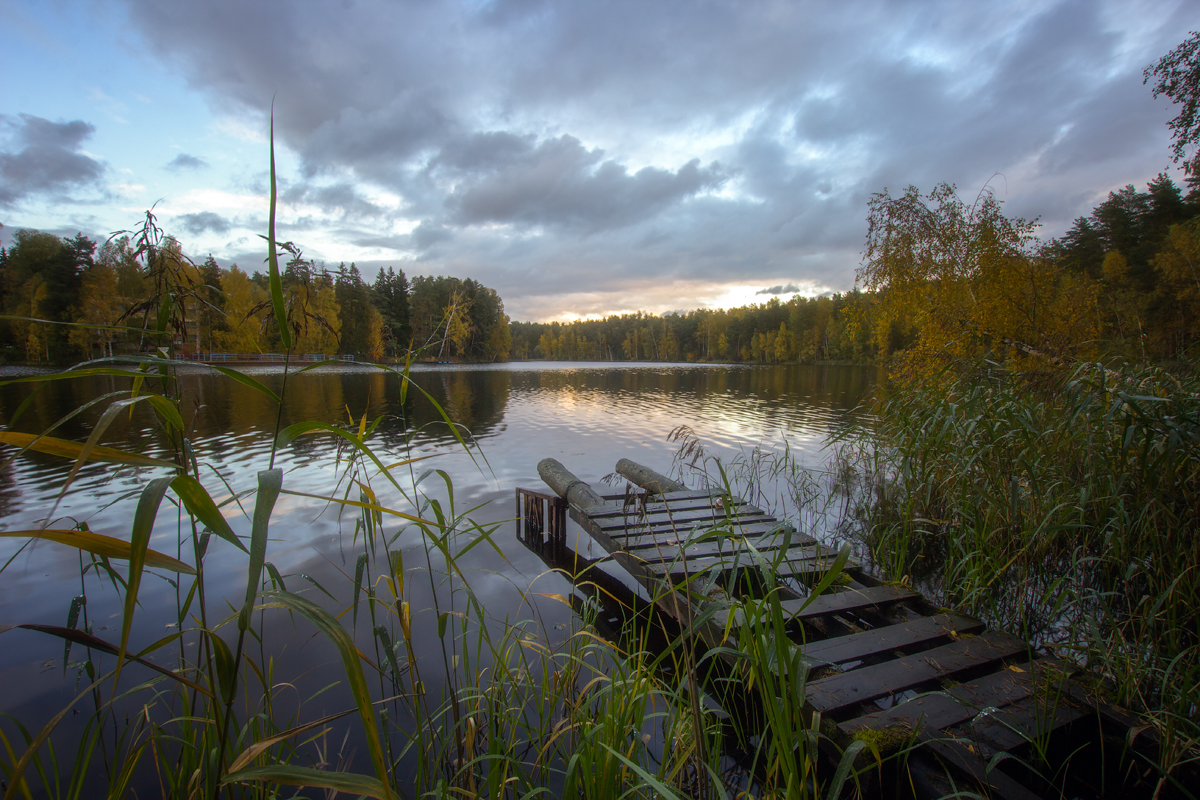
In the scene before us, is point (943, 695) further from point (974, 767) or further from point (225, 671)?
point (225, 671)

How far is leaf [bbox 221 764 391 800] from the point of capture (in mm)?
1101

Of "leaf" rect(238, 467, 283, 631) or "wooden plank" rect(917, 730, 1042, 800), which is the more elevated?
"leaf" rect(238, 467, 283, 631)

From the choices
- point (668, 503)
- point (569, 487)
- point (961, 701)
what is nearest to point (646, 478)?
point (569, 487)

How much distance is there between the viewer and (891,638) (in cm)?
354

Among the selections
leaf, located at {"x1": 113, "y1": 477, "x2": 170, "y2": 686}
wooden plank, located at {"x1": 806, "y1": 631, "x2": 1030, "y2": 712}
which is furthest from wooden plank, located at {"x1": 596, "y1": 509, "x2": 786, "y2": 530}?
leaf, located at {"x1": 113, "y1": 477, "x2": 170, "y2": 686}

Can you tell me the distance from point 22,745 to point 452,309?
4276 millimetres

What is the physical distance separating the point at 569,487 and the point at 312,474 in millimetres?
5896

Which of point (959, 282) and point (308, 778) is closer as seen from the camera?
point (308, 778)

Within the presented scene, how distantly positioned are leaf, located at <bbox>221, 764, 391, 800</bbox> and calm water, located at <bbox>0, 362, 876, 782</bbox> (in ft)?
2.21

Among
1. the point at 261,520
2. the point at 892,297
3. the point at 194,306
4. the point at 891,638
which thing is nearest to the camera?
the point at 261,520

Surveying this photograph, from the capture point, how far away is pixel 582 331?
152 metres

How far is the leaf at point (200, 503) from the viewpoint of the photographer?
43.9 inches

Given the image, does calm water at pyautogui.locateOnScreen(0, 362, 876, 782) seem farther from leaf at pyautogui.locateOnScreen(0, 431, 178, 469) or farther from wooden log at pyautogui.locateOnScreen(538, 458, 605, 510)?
wooden log at pyautogui.locateOnScreen(538, 458, 605, 510)

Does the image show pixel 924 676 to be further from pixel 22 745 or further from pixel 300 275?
pixel 22 745
